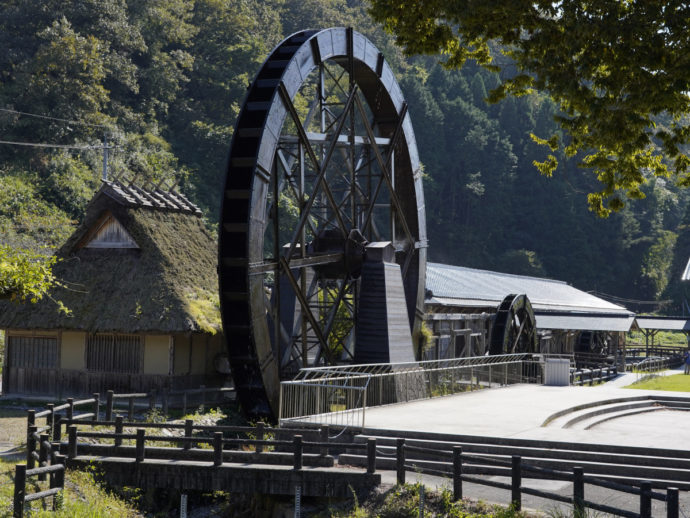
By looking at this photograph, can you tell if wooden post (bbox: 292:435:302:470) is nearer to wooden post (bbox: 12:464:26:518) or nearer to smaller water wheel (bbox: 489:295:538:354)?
wooden post (bbox: 12:464:26:518)

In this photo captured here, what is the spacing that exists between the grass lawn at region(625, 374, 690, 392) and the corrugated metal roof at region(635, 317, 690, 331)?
1521cm

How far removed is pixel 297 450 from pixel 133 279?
11.3 m

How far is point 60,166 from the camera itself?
141 ft

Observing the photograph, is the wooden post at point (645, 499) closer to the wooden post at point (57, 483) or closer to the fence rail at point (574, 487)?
the fence rail at point (574, 487)

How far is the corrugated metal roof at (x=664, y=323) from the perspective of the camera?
171 feet

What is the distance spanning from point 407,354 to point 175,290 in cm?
585

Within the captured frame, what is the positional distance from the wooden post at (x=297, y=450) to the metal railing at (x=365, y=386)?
2.38 meters

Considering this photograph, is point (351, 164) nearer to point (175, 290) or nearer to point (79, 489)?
point (175, 290)

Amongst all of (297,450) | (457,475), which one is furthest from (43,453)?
(457,475)

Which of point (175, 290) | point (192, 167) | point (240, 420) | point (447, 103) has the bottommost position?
point (240, 420)

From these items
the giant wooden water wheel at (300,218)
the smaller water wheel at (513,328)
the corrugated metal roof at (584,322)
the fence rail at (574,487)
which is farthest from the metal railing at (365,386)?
the corrugated metal roof at (584,322)

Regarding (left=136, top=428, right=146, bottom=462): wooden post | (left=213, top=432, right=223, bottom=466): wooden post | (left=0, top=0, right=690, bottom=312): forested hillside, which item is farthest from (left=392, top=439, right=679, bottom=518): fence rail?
(left=0, top=0, right=690, bottom=312): forested hillside

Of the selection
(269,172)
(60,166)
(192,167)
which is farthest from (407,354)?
(192,167)

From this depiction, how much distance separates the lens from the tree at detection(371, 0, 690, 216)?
11.0 m
